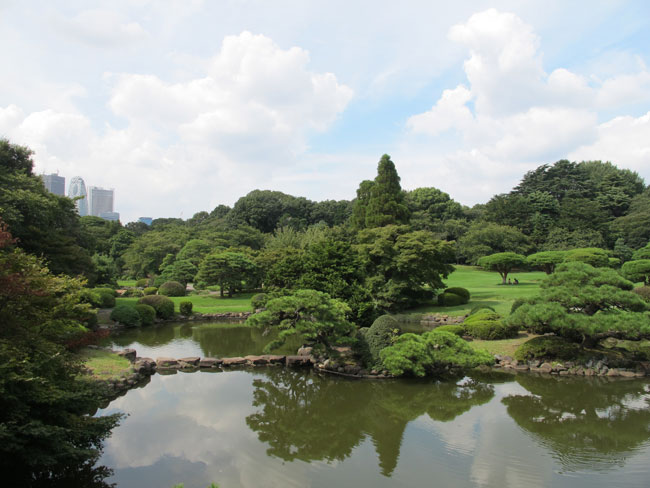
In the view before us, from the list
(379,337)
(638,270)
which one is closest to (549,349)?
(379,337)

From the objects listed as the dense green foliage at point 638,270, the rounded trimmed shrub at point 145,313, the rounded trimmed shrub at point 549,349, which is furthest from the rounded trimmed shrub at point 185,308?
the dense green foliage at point 638,270

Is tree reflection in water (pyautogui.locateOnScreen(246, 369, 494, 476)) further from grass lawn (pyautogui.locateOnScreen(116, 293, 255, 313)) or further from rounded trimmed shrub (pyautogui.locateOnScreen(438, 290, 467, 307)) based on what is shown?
grass lawn (pyautogui.locateOnScreen(116, 293, 255, 313))

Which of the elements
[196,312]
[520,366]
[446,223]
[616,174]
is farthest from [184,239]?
[616,174]

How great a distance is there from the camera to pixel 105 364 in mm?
11836

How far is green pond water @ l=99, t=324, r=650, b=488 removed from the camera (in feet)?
21.0

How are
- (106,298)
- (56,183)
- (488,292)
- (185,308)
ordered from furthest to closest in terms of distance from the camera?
1. (56,183)
2. (488,292)
3. (185,308)
4. (106,298)

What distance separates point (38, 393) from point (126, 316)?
51.6ft

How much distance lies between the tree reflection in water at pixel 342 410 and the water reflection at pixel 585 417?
1.23 metres

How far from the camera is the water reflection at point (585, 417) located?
23.4 feet

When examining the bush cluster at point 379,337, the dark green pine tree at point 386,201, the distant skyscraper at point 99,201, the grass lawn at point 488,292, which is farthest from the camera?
the distant skyscraper at point 99,201

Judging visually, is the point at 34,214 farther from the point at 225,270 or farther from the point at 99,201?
the point at 99,201

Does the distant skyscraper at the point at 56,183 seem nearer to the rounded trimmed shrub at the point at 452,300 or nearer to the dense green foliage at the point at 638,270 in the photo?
the rounded trimmed shrub at the point at 452,300

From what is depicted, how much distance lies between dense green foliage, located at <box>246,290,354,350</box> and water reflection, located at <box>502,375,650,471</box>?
16.1ft

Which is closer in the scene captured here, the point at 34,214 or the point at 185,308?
the point at 34,214
